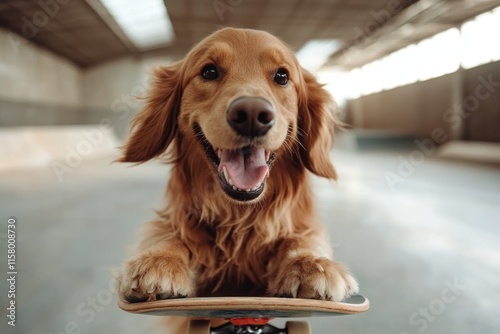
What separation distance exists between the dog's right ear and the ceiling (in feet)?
26.5

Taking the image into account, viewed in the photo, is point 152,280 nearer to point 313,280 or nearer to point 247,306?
point 247,306

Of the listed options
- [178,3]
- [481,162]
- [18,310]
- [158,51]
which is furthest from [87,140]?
[18,310]

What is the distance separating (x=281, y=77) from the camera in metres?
1.63

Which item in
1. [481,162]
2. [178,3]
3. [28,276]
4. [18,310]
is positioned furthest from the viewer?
[178,3]

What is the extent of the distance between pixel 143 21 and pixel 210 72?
14.3 m

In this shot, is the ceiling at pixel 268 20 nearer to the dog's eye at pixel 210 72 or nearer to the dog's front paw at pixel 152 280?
the dog's eye at pixel 210 72

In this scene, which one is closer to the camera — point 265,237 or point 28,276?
point 265,237

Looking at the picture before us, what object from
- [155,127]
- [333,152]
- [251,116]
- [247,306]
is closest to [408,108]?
[333,152]

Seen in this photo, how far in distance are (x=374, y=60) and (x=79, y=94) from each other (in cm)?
1351

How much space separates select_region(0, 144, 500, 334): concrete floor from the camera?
2.39m

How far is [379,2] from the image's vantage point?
11453mm

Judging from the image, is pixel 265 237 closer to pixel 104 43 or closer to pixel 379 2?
pixel 379 2

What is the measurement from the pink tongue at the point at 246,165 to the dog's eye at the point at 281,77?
0.32m

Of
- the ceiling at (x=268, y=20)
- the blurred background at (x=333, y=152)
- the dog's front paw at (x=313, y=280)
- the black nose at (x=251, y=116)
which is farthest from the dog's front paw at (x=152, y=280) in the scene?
the ceiling at (x=268, y=20)
